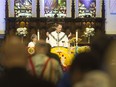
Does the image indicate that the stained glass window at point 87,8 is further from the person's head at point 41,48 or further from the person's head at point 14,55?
the person's head at point 14,55

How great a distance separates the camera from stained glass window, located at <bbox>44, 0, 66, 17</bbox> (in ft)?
55.9

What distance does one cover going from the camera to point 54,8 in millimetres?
17172

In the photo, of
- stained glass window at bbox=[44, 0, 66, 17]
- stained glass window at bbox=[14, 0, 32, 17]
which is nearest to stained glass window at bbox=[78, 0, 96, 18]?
stained glass window at bbox=[44, 0, 66, 17]

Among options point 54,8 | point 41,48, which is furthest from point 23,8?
point 41,48

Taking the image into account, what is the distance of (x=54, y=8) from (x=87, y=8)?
4.67ft

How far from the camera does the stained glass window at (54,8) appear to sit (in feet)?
55.9

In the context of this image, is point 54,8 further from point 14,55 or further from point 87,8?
point 14,55

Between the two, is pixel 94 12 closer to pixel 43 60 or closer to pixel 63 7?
pixel 63 7

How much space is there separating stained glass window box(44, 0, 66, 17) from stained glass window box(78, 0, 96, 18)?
0.70m

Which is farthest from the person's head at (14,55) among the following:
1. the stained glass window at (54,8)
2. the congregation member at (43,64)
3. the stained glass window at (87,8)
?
the stained glass window at (87,8)

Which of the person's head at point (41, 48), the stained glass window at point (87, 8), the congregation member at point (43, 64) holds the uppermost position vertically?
the stained glass window at point (87, 8)

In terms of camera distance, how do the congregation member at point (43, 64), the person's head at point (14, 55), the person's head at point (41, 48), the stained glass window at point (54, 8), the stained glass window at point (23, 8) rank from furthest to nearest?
the stained glass window at point (23, 8) < the stained glass window at point (54, 8) < the person's head at point (41, 48) < the congregation member at point (43, 64) < the person's head at point (14, 55)

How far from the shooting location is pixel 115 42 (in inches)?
136

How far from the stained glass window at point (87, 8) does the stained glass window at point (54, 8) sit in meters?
0.70
